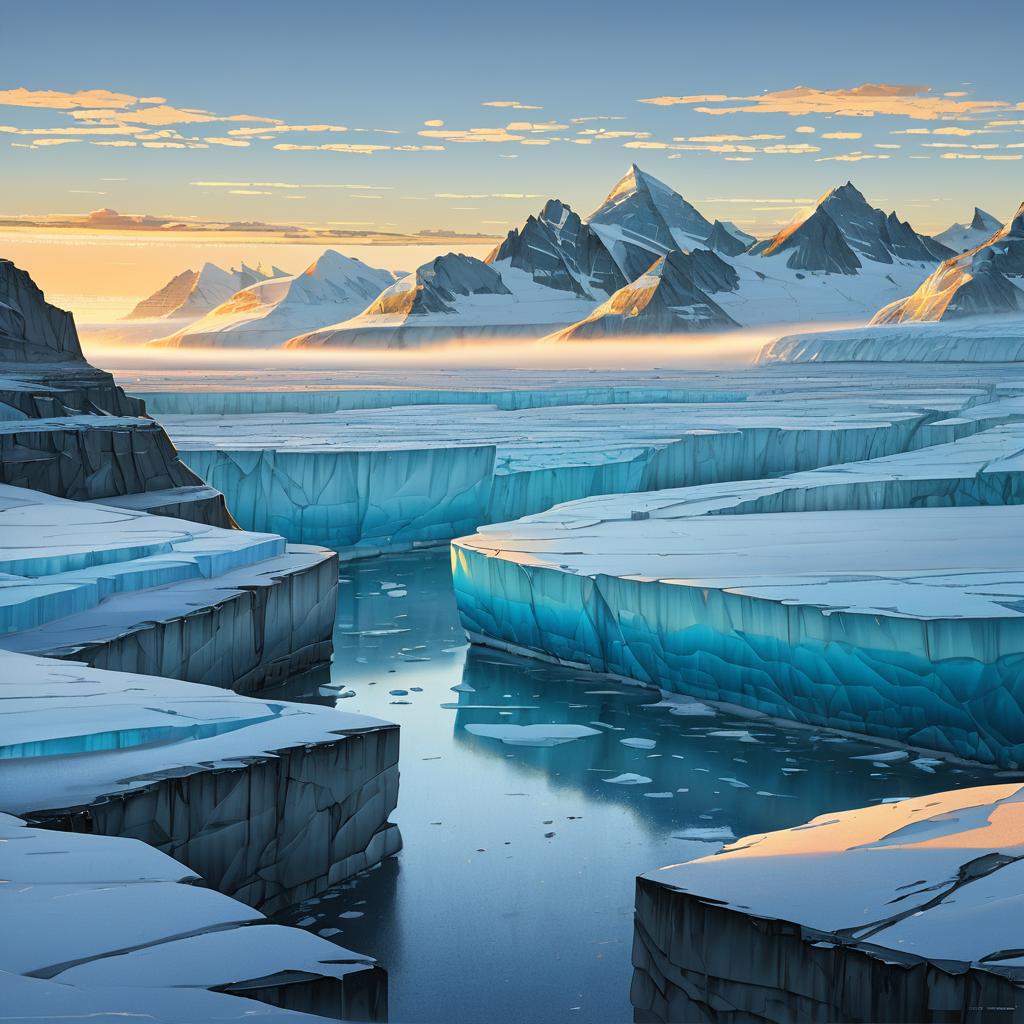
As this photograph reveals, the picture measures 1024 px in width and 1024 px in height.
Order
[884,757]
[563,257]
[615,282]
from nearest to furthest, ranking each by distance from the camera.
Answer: [884,757]
[563,257]
[615,282]

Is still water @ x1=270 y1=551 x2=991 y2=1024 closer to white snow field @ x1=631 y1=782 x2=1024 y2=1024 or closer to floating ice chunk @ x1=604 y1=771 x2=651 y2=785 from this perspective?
floating ice chunk @ x1=604 y1=771 x2=651 y2=785

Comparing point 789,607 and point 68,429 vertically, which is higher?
point 68,429

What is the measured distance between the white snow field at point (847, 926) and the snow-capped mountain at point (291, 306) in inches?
4108

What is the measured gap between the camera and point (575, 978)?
11.2 feet

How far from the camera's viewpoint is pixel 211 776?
3.55 m

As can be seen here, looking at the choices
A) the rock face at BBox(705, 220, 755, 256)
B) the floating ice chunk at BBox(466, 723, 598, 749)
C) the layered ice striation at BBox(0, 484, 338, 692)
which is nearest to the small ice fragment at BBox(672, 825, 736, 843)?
the floating ice chunk at BBox(466, 723, 598, 749)

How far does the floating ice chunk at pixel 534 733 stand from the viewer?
5504 millimetres

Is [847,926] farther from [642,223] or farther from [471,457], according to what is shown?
[642,223]

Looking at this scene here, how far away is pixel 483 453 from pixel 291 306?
103979 mm

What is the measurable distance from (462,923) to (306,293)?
4477 inches

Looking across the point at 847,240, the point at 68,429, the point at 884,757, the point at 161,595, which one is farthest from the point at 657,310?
the point at 884,757

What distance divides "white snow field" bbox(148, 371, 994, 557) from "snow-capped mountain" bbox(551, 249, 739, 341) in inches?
2713

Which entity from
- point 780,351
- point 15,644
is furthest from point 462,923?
point 780,351

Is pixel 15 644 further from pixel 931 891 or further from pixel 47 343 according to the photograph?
pixel 47 343
